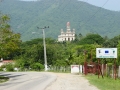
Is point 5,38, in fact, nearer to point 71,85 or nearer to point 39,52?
point 71,85

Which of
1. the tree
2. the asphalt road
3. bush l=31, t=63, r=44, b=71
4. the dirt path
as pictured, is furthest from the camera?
bush l=31, t=63, r=44, b=71

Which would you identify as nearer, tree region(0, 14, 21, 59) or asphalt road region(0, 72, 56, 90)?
asphalt road region(0, 72, 56, 90)

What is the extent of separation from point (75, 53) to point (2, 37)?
98.7 ft

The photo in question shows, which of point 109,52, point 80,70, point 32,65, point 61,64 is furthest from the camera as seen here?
point 32,65

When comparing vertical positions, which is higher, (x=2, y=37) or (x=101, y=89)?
(x=2, y=37)

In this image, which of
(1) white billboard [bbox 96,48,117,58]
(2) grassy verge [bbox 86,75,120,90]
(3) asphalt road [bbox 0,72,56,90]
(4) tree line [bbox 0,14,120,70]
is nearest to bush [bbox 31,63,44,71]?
(4) tree line [bbox 0,14,120,70]

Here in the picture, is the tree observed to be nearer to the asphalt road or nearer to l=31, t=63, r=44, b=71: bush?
the asphalt road

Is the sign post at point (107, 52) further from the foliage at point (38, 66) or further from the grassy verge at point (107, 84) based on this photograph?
the foliage at point (38, 66)

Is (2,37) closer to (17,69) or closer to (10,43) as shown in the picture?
(10,43)

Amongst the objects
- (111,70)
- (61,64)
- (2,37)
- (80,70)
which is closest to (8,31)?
(2,37)

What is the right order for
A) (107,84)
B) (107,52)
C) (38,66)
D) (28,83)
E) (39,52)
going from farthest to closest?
(39,52)
(38,66)
(107,52)
(28,83)
(107,84)

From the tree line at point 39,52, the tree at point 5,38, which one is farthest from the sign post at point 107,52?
the tree at point 5,38

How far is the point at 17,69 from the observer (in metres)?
98.4

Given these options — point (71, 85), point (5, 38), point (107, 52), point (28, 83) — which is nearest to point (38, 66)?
point (5, 38)
